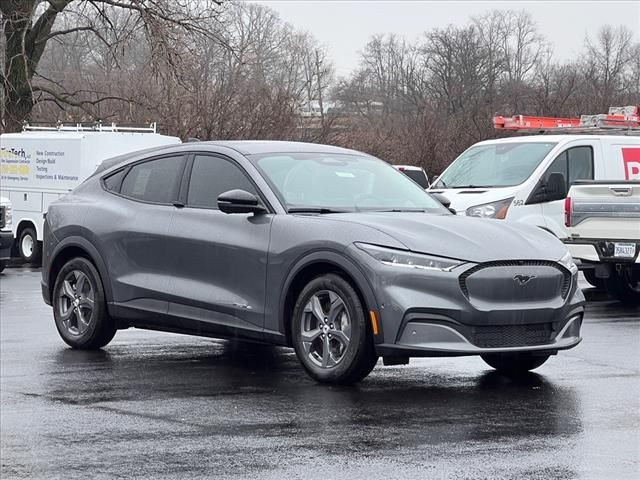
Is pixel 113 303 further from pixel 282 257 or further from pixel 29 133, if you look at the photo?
pixel 29 133

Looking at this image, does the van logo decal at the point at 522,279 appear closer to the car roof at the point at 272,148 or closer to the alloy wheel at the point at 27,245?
the car roof at the point at 272,148

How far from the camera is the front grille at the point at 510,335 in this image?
8.40m

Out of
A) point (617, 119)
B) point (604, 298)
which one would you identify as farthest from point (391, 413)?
point (617, 119)

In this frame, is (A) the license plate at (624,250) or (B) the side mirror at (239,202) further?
(A) the license plate at (624,250)

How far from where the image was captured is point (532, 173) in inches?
663

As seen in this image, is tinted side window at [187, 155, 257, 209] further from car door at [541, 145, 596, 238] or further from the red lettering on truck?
the red lettering on truck

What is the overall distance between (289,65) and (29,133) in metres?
54.9

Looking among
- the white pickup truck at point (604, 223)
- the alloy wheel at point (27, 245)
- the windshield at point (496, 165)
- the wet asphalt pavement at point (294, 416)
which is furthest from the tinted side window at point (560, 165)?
the alloy wheel at point (27, 245)

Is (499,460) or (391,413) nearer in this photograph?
(499,460)

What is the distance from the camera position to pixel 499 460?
6.34m

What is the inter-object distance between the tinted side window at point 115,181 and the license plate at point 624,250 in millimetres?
6396

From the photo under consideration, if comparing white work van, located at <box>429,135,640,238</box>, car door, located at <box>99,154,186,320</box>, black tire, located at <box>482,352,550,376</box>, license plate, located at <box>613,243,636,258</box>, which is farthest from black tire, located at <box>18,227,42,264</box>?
black tire, located at <box>482,352,550,376</box>

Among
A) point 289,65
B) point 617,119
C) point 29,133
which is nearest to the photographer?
point 617,119

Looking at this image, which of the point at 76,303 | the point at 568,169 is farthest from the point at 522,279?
the point at 568,169
